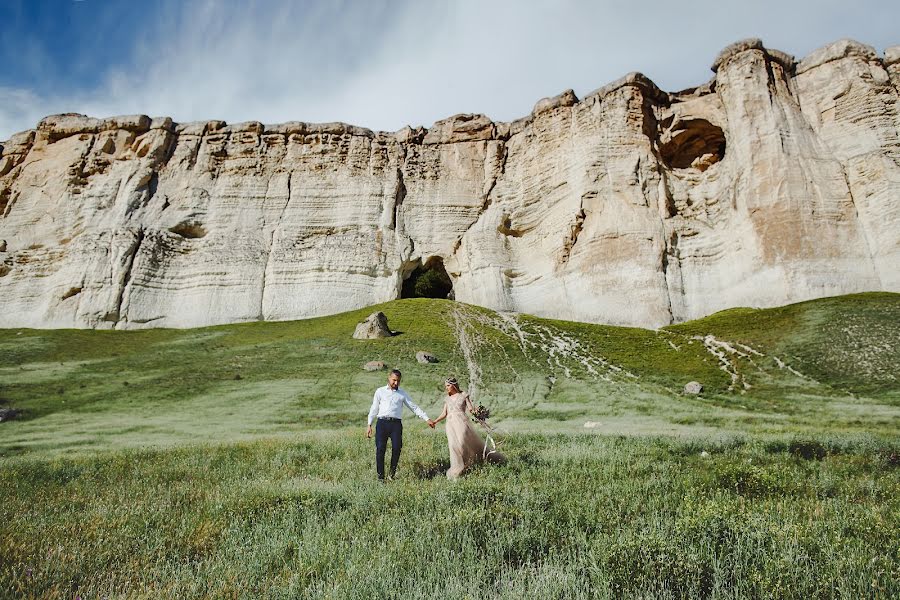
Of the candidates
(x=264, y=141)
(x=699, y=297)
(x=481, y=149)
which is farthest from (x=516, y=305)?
(x=264, y=141)

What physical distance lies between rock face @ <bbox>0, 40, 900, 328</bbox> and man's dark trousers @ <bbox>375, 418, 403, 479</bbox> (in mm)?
37658

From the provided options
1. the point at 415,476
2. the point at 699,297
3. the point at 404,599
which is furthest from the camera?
the point at 699,297

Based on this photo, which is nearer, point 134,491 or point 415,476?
point 134,491

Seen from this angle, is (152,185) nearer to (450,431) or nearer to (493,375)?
(493,375)

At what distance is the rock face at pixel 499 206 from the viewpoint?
42.4 metres

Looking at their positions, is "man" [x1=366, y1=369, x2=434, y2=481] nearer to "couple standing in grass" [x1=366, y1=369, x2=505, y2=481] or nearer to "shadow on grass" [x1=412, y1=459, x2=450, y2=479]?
"couple standing in grass" [x1=366, y1=369, x2=505, y2=481]

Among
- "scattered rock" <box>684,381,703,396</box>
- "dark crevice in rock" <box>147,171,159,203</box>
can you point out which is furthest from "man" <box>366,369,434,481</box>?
"dark crevice in rock" <box>147,171,159,203</box>

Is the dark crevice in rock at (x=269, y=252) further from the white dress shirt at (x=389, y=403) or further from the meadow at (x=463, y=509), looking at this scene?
the white dress shirt at (x=389, y=403)

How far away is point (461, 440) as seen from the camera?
28.9 ft

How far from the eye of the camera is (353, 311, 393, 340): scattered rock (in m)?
38.2

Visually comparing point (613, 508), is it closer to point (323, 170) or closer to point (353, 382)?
point (353, 382)

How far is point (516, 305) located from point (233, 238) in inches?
1213

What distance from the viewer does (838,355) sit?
91.9ft

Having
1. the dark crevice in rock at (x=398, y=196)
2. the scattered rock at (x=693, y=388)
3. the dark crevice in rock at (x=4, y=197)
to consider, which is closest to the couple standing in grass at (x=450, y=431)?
the scattered rock at (x=693, y=388)
